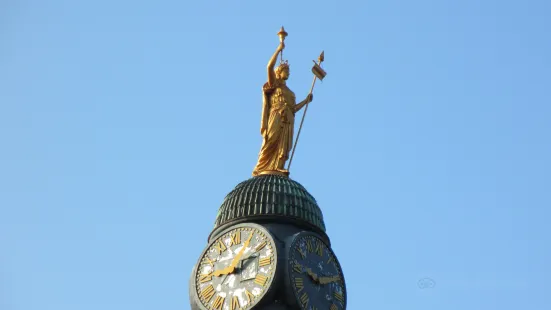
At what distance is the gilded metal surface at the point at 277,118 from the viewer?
50500 mm

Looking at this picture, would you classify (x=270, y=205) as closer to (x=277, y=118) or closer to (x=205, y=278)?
(x=205, y=278)

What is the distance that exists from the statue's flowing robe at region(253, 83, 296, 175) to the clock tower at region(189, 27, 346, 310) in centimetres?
4

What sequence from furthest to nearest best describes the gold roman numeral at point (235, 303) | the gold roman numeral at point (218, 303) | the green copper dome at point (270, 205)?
the green copper dome at point (270, 205)
the gold roman numeral at point (218, 303)
the gold roman numeral at point (235, 303)

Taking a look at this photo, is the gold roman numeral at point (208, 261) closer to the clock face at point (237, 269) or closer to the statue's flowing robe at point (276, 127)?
the clock face at point (237, 269)

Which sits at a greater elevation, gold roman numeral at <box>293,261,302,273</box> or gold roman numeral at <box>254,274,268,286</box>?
gold roman numeral at <box>293,261,302,273</box>

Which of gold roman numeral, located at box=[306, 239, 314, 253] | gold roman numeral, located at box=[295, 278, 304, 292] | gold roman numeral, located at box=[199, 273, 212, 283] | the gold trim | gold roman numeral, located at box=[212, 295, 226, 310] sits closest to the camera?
gold roman numeral, located at box=[295, 278, 304, 292]

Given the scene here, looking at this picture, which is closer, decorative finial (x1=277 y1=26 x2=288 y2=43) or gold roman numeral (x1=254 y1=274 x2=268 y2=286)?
gold roman numeral (x1=254 y1=274 x2=268 y2=286)

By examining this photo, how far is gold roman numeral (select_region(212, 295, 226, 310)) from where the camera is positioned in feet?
151

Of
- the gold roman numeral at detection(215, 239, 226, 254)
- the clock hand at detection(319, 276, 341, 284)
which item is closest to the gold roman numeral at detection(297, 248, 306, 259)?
the clock hand at detection(319, 276, 341, 284)

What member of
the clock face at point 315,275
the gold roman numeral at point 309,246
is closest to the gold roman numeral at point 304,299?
the clock face at point 315,275

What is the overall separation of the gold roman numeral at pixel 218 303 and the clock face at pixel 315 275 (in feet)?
7.62

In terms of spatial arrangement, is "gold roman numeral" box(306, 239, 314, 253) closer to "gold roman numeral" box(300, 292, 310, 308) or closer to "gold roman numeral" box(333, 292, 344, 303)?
"gold roman numeral" box(333, 292, 344, 303)

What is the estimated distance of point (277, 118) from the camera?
50.9 metres

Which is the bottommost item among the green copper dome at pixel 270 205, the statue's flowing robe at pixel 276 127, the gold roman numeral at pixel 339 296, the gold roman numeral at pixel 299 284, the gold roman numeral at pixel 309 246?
the gold roman numeral at pixel 299 284
